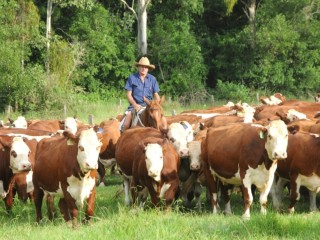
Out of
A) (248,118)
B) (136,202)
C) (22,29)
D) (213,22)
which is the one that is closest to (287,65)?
(213,22)

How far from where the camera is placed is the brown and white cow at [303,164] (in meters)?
9.97

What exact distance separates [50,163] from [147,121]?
3.37 metres

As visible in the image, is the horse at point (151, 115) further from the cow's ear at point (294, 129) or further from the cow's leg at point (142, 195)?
the cow's ear at point (294, 129)

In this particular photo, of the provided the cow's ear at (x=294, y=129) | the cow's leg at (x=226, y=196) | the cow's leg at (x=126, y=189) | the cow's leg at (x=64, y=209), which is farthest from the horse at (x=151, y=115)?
the cow's leg at (x=64, y=209)

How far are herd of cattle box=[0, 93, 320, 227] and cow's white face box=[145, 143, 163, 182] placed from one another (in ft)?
0.05

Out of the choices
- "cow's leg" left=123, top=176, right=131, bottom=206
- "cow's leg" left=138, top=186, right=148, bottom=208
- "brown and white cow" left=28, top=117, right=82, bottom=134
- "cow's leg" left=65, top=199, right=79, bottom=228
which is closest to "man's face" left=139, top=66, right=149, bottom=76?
"cow's leg" left=123, top=176, right=131, bottom=206

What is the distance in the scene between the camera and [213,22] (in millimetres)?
40688

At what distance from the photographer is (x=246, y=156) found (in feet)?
32.1

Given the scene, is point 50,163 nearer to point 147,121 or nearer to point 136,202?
point 136,202

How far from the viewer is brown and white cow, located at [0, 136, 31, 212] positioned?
36.7ft

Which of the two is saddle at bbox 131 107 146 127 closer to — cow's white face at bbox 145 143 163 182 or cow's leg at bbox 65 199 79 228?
cow's white face at bbox 145 143 163 182

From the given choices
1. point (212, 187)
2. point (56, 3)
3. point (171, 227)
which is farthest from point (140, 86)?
point (56, 3)

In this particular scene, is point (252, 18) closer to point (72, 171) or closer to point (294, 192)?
point (294, 192)

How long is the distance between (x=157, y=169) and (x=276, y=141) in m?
1.77
